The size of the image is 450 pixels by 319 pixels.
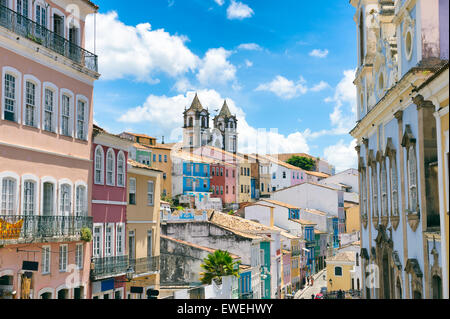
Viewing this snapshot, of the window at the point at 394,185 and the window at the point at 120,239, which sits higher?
the window at the point at 394,185

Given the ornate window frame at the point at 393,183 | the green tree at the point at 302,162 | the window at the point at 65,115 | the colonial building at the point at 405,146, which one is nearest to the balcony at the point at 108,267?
the window at the point at 65,115

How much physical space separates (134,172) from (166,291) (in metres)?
8.27

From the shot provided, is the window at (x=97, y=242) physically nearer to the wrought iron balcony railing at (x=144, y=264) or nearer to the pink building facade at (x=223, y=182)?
the wrought iron balcony railing at (x=144, y=264)

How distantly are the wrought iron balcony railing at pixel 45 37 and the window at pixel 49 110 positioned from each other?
A: 149 cm

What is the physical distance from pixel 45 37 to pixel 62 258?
7.34 m

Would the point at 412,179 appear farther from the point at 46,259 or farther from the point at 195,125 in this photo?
the point at 195,125

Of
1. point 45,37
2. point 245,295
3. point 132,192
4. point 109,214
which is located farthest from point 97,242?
point 245,295

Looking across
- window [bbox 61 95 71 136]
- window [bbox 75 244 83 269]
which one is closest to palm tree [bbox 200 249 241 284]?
window [bbox 75 244 83 269]

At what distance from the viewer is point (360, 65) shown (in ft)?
98.5

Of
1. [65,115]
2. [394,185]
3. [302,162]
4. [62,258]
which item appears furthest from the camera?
[302,162]

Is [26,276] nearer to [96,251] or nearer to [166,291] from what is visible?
[96,251]

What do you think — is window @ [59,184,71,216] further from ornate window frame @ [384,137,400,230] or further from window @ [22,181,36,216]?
ornate window frame @ [384,137,400,230]

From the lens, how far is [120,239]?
26.3 meters

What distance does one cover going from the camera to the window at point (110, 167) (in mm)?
25297
